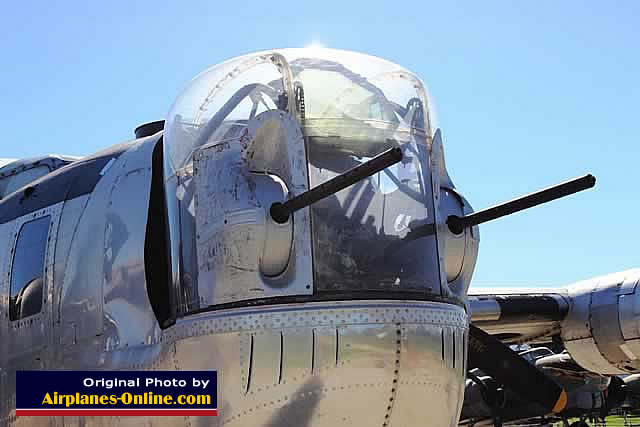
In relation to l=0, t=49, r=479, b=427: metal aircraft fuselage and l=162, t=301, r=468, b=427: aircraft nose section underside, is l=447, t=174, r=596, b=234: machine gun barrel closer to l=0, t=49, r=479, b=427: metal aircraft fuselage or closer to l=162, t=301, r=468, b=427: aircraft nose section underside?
l=0, t=49, r=479, b=427: metal aircraft fuselage

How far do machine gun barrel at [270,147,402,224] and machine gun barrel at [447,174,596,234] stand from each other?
1102 millimetres

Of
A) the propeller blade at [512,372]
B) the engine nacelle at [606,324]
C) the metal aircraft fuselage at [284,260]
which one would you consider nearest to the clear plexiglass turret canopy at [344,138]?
the metal aircraft fuselage at [284,260]

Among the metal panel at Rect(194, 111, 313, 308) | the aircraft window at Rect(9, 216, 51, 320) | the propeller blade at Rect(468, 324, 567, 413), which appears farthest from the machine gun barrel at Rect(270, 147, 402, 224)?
the aircraft window at Rect(9, 216, 51, 320)

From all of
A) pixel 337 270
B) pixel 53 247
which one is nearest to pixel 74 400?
pixel 53 247

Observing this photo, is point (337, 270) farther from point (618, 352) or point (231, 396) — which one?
point (618, 352)

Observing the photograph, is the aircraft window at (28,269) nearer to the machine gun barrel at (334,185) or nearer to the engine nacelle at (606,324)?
the machine gun barrel at (334,185)

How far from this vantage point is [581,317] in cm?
1131

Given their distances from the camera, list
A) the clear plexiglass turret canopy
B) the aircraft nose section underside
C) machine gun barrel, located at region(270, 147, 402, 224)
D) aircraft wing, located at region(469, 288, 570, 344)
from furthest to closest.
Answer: aircraft wing, located at region(469, 288, 570, 344)
the clear plexiglass turret canopy
the aircraft nose section underside
machine gun barrel, located at region(270, 147, 402, 224)

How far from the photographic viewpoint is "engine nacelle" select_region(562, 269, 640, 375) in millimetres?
10898

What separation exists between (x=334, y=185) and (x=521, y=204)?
4.21 ft

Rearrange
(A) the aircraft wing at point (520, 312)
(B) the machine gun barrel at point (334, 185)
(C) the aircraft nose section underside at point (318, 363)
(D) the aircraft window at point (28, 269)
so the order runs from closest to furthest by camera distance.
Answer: (B) the machine gun barrel at point (334, 185) → (C) the aircraft nose section underside at point (318, 363) → (D) the aircraft window at point (28, 269) → (A) the aircraft wing at point (520, 312)

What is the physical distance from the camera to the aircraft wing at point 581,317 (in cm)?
1089

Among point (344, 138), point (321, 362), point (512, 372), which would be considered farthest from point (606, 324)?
point (321, 362)

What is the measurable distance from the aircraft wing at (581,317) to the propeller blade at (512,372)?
361cm
